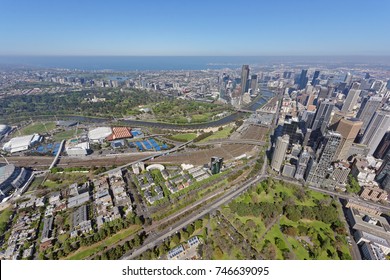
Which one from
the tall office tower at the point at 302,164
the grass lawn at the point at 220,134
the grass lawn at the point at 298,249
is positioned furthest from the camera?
the grass lawn at the point at 220,134

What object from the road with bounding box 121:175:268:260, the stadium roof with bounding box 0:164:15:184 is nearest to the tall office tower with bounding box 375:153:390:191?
the road with bounding box 121:175:268:260

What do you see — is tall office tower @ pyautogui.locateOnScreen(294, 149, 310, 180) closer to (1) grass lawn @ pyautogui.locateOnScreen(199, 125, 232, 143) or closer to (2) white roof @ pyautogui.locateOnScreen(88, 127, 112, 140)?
(1) grass lawn @ pyautogui.locateOnScreen(199, 125, 232, 143)

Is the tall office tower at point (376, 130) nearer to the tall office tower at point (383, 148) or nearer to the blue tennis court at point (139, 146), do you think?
the tall office tower at point (383, 148)

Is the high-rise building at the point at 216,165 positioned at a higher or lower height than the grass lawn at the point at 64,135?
higher

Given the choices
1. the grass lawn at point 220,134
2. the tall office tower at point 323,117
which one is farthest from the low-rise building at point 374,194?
the grass lawn at point 220,134

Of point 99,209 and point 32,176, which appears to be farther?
point 32,176

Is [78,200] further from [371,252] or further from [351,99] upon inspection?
[351,99]

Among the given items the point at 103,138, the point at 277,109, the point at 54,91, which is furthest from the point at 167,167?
the point at 54,91

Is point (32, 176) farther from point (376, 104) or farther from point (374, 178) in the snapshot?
point (376, 104)
